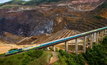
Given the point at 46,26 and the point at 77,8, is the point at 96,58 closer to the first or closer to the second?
the point at 46,26

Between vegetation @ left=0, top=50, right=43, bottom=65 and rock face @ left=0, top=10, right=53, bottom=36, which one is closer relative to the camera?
vegetation @ left=0, top=50, right=43, bottom=65

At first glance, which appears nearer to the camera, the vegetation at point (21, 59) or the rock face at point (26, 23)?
the vegetation at point (21, 59)

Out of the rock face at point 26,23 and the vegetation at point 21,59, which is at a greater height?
the rock face at point 26,23

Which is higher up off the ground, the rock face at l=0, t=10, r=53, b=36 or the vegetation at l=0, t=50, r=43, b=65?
the rock face at l=0, t=10, r=53, b=36

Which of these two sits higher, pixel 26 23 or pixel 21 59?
pixel 26 23

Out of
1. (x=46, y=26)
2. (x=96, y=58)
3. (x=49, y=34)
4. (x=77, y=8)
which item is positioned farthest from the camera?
(x=77, y=8)

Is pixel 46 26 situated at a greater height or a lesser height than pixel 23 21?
lesser

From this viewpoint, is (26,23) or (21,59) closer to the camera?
(21,59)

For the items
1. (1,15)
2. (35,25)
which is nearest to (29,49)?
(35,25)

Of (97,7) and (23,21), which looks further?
(23,21)

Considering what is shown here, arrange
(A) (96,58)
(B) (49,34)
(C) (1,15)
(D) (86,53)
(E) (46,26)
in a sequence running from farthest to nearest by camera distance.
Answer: (C) (1,15) < (E) (46,26) < (B) (49,34) < (D) (86,53) < (A) (96,58)

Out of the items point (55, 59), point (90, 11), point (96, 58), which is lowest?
point (96, 58)
